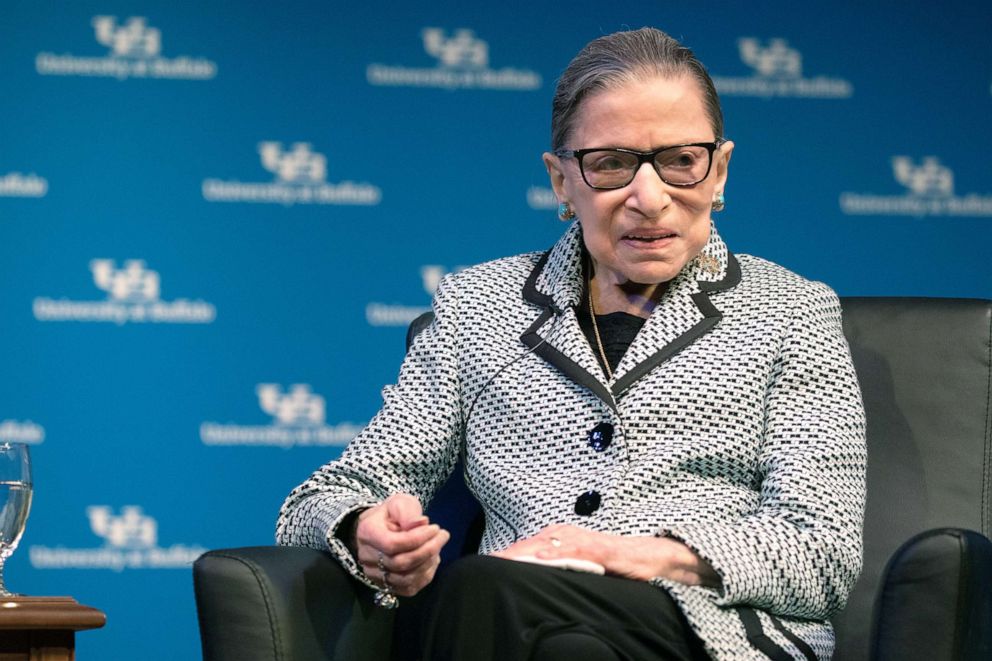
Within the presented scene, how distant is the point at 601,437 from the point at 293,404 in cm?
155

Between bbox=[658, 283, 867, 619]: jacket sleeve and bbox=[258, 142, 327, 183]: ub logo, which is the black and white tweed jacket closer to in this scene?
bbox=[658, 283, 867, 619]: jacket sleeve

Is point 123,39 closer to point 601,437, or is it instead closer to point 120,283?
point 120,283

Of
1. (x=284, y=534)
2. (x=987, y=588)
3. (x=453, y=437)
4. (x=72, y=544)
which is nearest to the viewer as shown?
(x=987, y=588)

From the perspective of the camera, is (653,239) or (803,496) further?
(653,239)

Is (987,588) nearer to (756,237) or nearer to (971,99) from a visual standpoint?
(756,237)

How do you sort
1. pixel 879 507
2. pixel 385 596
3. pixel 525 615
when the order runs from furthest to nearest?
pixel 879 507 < pixel 385 596 < pixel 525 615

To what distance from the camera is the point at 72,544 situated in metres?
3.16

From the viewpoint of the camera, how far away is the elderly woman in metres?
1.55

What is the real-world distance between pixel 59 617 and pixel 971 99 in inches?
102

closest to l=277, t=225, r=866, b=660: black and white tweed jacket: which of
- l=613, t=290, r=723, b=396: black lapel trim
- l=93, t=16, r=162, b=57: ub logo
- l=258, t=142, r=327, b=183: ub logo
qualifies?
l=613, t=290, r=723, b=396: black lapel trim

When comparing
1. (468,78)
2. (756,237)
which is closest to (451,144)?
(468,78)

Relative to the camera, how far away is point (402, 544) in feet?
5.03

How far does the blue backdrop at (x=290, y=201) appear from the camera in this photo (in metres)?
3.19

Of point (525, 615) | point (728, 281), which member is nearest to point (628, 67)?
point (728, 281)
